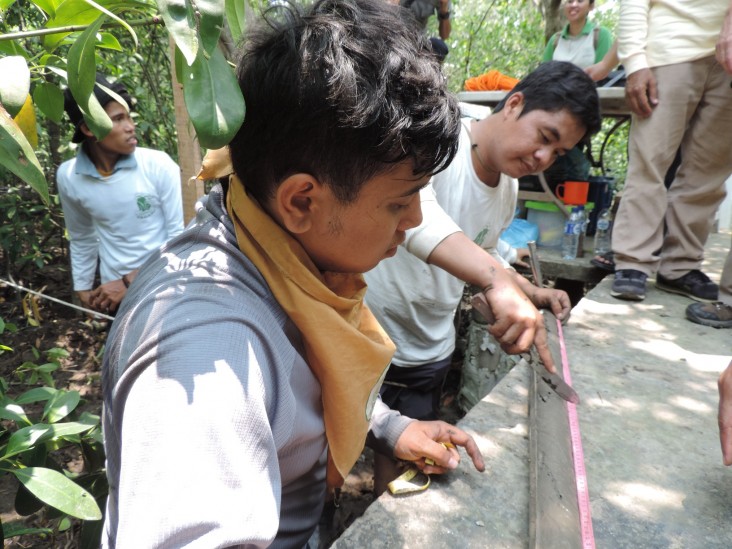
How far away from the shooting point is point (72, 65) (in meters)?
0.71

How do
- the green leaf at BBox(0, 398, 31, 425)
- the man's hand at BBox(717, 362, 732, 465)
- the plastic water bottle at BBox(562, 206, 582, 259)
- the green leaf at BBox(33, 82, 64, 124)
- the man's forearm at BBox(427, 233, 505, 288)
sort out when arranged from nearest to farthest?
the green leaf at BBox(33, 82, 64, 124)
the green leaf at BBox(0, 398, 31, 425)
the man's hand at BBox(717, 362, 732, 465)
the man's forearm at BBox(427, 233, 505, 288)
the plastic water bottle at BBox(562, 206, 582, 259)

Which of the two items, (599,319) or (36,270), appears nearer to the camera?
(599,319)

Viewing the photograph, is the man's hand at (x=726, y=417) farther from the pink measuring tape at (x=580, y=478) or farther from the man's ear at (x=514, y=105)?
the man's ear at (x=514, y=105)

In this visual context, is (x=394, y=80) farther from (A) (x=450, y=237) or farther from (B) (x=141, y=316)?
(A) (x=450, y=237)

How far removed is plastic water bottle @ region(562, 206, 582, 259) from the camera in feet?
12.2

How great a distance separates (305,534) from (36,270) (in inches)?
173

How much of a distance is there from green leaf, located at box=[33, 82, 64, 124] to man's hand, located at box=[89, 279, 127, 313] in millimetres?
2197

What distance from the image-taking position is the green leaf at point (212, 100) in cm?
63

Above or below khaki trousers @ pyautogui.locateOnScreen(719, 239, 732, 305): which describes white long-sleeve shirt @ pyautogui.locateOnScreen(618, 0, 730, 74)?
above

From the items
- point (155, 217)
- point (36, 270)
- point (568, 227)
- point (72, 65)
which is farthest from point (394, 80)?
point (36, 270)

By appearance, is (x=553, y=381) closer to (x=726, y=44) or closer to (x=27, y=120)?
(x=27, y=120)

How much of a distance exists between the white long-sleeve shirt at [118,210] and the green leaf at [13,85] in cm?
233

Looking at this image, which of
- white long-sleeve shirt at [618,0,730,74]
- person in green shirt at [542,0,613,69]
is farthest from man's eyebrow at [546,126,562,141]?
person in green shirt at [542,0,613,69]

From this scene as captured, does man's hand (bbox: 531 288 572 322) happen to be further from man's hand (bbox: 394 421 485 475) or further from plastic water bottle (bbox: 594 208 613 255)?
plastic water bottle (bbox: 594 208 613 255)
